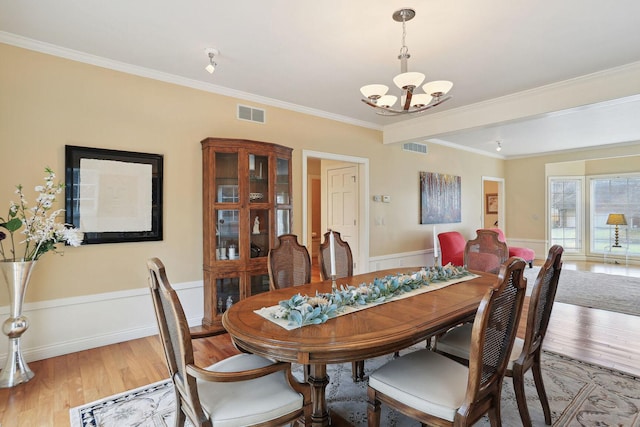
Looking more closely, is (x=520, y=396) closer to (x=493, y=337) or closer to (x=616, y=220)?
(x=493, y=337)

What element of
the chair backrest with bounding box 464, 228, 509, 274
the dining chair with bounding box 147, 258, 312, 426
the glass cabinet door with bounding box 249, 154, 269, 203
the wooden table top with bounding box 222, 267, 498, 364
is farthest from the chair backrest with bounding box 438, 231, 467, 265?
the dining chair with bounding box 147, 258, 312, 426

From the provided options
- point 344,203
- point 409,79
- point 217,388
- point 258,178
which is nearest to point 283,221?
point 258,178

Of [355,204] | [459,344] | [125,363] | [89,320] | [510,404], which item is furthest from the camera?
[355,204]

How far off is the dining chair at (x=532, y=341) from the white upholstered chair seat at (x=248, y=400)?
1153 mm

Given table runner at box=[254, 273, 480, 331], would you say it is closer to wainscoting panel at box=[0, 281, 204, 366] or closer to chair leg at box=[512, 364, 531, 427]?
chair leg at box=[512, 364, 531, 427]

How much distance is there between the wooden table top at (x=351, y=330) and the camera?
143 centimetres

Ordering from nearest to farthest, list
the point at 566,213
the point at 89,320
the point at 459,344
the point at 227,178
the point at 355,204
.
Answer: the point at 459,344 < the point at 89,320 < the point at 227,178 < the point at 355,204 < the point at 566,213

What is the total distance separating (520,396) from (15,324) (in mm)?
3524

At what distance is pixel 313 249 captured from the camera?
7.89 meters

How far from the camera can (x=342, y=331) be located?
156 centimetres

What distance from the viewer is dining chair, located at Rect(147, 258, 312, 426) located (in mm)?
1386

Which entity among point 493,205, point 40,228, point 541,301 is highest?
point 493,205

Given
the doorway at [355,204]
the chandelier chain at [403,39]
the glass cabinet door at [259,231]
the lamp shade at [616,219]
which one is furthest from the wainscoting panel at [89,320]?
the lamp shade at [616,219]

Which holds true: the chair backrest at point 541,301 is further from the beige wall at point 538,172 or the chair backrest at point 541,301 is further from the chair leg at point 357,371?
the beige wall at point 538,172
